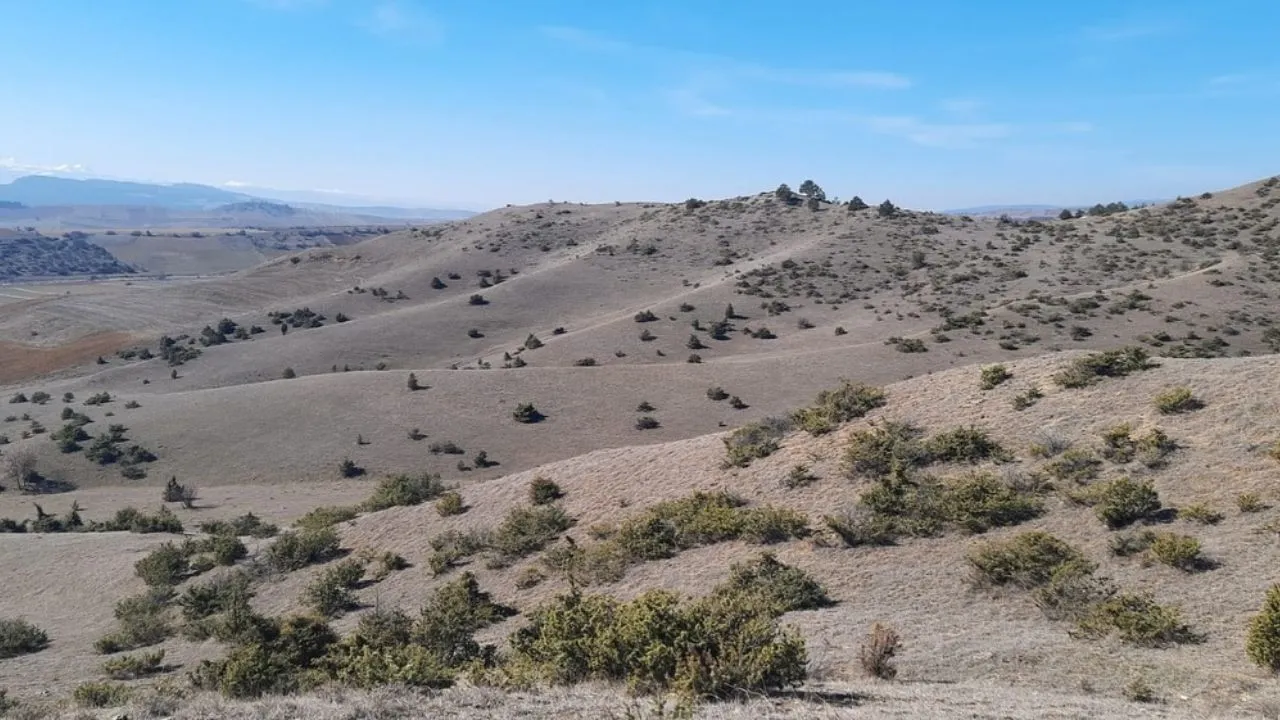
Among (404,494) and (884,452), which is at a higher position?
(884,452)

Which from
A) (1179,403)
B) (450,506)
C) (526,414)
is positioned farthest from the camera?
(526,414)

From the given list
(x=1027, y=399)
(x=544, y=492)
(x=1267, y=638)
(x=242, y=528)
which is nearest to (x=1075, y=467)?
(x=1027, y=399)

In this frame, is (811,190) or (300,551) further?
(811,190)

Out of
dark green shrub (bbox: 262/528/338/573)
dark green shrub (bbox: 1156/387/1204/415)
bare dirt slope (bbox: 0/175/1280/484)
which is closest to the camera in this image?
dark green shrub (bbox: 1156/387/1204/415)

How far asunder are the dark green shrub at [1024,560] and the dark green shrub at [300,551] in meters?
13.7

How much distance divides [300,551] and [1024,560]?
48.5 ft

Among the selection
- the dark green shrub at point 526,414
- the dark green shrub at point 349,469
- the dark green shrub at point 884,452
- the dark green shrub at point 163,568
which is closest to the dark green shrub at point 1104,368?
the dark green shrub at point 884,452

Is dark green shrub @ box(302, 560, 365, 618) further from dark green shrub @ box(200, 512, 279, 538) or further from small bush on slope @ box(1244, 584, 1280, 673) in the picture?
small bush on slope @ box(1244, 584, 1280, 673)

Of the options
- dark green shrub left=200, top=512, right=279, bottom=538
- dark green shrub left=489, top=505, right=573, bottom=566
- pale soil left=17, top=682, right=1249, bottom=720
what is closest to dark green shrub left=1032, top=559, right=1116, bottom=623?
pale soil left=17, top=682, right=1249, bottom=720

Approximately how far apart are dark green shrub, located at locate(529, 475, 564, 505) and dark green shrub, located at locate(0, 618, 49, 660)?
379 inches

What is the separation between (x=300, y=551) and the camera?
18.4 meters

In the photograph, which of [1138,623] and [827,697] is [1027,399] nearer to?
[1138,623]

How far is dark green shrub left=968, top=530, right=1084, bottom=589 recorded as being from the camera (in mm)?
11531

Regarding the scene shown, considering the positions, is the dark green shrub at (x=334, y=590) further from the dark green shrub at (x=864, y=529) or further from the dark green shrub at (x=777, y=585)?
the dark green shrub at (x=864, y=529)
